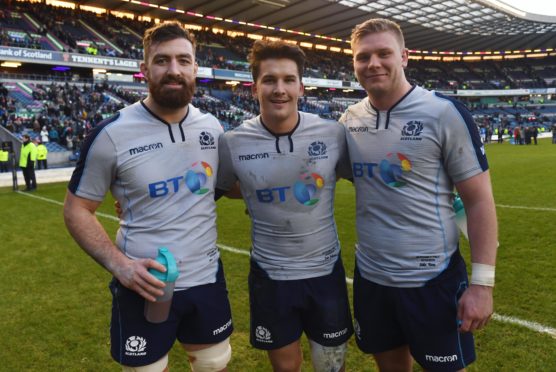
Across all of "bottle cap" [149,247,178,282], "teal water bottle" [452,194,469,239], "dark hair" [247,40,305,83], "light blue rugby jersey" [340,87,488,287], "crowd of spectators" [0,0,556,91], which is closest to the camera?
"bottle cap" [149,247,178,282]

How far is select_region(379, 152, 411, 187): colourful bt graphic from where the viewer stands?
2246 mm

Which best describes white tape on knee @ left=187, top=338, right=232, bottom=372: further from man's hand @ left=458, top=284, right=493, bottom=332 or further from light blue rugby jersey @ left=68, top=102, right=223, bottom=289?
man's hand @ left=458, top=284, right=493, bottom=332

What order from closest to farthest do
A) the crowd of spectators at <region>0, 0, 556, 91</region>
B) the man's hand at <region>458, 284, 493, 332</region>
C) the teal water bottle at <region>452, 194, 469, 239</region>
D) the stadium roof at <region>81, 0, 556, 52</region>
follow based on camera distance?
the man's hand at <region>458, 284, 493, 332</region>, the teal water bottle at <region>452, 194, 469, 239</region>, the crowd of spectators at <region>0, 0, 556, 91</region>, the stadium roof at <region>81, 0, 556, 52</region>

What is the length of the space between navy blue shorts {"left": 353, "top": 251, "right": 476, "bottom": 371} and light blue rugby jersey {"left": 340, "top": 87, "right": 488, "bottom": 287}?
0.06m

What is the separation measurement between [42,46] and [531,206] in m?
33.9

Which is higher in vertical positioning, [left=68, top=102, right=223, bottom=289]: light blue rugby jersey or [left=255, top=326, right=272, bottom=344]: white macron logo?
[left=68, top=102, right=223, bottom=289]: light blue rugby jersey

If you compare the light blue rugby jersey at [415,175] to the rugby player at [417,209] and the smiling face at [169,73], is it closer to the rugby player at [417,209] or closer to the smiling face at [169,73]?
the rugby player at [417,209]

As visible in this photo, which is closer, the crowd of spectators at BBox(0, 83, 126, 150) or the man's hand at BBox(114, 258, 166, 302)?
the man's hand at BBox(114, 258, 166, 302)

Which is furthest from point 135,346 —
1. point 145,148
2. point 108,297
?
point 108,297

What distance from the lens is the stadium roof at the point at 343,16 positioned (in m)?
41.1

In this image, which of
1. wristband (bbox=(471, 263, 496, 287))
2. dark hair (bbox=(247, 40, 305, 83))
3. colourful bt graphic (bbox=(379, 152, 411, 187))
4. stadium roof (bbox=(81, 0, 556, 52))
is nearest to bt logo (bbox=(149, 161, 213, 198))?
dark hair (bbox=(247, 40, 305, 83))

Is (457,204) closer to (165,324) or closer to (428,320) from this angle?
(428,320)

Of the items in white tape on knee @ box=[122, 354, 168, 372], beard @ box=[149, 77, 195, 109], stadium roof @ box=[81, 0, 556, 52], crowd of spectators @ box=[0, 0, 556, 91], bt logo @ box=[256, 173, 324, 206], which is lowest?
white tape on knee @ box=[122, 354, 168, 372]

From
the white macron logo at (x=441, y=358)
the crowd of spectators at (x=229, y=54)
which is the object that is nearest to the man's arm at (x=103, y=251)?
the white macron logo at (x=441, y=358)
